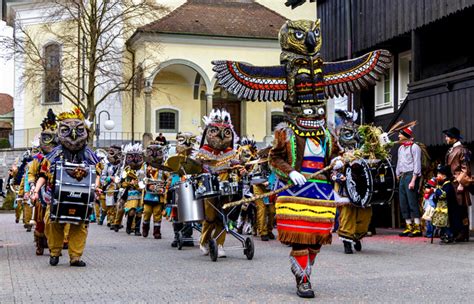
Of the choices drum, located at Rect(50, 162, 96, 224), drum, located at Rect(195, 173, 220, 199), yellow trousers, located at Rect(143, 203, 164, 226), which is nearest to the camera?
drum, located at Rect(50, 162, 96, 224)

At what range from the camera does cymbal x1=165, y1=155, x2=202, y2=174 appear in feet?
42.0

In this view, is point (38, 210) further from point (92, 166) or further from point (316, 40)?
point (316, 40)

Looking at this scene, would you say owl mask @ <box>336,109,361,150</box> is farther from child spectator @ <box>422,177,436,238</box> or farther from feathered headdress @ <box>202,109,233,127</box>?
child spectator @ <box>422,177,436,238</box>

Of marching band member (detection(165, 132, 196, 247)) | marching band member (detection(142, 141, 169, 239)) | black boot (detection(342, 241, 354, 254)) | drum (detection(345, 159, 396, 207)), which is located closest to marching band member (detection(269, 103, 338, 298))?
black boot (detection(342, 241, 354, 254))

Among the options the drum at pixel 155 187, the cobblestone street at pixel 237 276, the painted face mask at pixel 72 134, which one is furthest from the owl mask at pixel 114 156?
the painted face mask at pixel 72 134

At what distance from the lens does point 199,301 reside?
8.12m

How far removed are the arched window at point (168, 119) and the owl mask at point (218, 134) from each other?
31.0 metres

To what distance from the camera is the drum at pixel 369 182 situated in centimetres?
1320

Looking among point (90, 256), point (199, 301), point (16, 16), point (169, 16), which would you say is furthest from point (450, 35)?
point (16, 16)

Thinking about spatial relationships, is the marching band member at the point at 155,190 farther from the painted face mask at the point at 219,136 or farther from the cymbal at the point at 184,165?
the painted face mask at the point at 219,136

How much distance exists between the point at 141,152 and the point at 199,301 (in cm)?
1041

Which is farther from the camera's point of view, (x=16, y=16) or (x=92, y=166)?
(x=16, y=16)

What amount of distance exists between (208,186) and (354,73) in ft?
13.6

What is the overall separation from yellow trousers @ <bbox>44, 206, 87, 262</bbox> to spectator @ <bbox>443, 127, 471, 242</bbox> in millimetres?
6824
